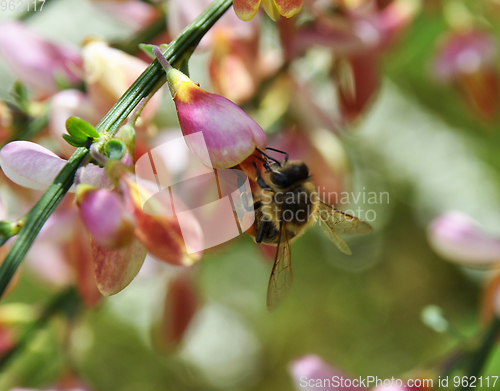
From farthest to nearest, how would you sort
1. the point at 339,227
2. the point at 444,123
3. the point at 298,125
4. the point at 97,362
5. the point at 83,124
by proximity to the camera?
the point at 444,123
the point at 97,362
the point at 298,125
the point at 339,227
the point at 83,124

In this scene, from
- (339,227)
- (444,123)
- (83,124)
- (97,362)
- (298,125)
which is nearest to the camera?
(83,124)

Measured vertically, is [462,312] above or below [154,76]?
below

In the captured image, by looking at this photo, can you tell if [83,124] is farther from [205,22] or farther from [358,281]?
[358,281]

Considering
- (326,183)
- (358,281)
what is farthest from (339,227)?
(358,281)

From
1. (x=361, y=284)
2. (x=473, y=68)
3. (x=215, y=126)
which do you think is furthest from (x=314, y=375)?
(x=361, y=284)

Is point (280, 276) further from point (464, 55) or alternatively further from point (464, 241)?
point (464, 55)

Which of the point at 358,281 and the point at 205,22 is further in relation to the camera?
the point at 358,281

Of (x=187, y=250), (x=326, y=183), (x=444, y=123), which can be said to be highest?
(x=187, y=250)

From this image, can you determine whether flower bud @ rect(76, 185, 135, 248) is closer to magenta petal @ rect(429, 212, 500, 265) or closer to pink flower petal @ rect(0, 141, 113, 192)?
pink flower petal @ rect(0, 141, 113, 192)
